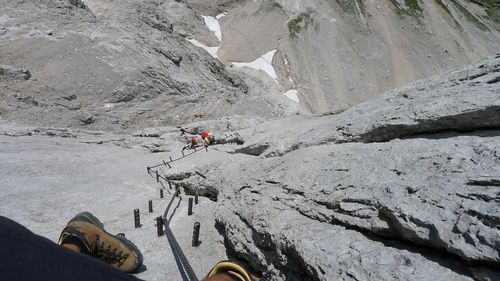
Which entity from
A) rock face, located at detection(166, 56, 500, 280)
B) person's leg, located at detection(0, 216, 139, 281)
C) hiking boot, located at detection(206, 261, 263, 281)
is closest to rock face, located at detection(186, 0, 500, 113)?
rock face, located at detection(166, 56, 500, 280)

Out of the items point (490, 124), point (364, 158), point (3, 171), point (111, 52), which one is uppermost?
point (490, 124)

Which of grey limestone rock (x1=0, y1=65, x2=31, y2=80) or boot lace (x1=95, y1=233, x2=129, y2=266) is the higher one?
boot lace (x1=95, y1=233, x2=129, y2=266)

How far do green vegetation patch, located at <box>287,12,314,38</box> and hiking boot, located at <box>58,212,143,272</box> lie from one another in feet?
244

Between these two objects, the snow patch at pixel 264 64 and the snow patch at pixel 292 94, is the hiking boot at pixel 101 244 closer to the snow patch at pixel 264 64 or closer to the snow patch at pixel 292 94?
the snow patch at pixel 292 94

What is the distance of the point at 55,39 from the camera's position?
40.4 m

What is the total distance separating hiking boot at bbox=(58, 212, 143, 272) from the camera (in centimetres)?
483

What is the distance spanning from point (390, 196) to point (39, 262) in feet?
13.2

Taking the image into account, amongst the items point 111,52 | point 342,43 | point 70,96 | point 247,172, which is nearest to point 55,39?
point 111,52

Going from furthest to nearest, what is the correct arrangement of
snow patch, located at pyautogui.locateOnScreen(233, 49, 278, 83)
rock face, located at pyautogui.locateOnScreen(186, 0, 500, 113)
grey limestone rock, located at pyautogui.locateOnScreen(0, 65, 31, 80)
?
snow patch, located at pyautogui.locateOnScreen(233, 49, 278, 83) → rock face, located at pyautogui.locateOnScreen(186, 0, 500, 113) → grey limestone rock, located at pyautogui.locateOnScreen(0, 65, 31, 80)

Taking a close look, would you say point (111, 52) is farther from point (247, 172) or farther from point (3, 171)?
point (247, 172)

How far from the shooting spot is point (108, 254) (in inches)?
203

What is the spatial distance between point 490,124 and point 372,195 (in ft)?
7.30

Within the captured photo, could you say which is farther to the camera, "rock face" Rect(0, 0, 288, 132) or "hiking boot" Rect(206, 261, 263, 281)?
"rock face" Rect(0, 0, 288, 132)

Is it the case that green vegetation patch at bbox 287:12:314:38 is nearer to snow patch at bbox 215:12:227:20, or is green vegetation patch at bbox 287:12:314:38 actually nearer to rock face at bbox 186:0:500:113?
rock face at bbox 186:0:500:113
